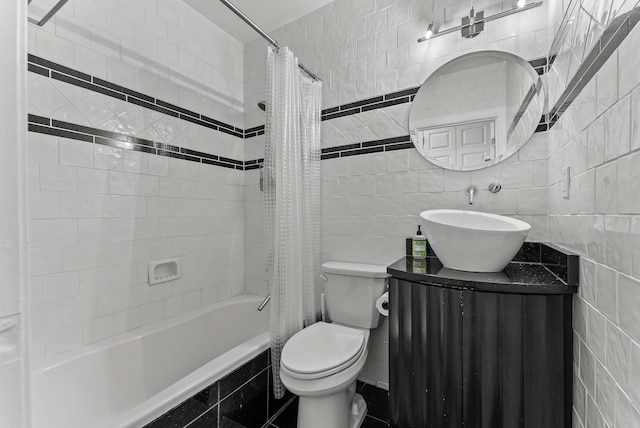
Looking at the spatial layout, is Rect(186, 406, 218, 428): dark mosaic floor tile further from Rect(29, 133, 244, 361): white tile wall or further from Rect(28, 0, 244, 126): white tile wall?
Rect(28, 0, 244, 126): white tile wall

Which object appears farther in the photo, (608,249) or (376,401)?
(376,401)

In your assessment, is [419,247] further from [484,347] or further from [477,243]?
[484,347]

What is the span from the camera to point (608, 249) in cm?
68

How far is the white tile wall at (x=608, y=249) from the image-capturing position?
0.58m

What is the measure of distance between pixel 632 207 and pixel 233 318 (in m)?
2.18

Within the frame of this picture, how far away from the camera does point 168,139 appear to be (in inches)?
73.3

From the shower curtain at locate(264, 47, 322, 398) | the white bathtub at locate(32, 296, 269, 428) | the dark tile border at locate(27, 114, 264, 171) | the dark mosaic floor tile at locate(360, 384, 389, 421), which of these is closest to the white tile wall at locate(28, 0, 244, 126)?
the dark tile border at locate(27, 114, 264, 171)

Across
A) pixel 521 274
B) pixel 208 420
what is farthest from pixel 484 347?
pixel 208 420

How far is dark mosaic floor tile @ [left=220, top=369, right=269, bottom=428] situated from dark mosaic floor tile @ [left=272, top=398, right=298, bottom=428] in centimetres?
9

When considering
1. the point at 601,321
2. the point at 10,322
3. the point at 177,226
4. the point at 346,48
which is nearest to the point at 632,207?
the point at 601,321

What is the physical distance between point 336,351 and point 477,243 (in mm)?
801

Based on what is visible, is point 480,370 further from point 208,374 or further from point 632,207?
point 208,374

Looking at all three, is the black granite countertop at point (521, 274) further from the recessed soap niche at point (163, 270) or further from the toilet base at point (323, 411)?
the recessed soap niche at point (163, 270)

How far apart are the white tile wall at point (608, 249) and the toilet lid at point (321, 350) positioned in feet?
2.69
